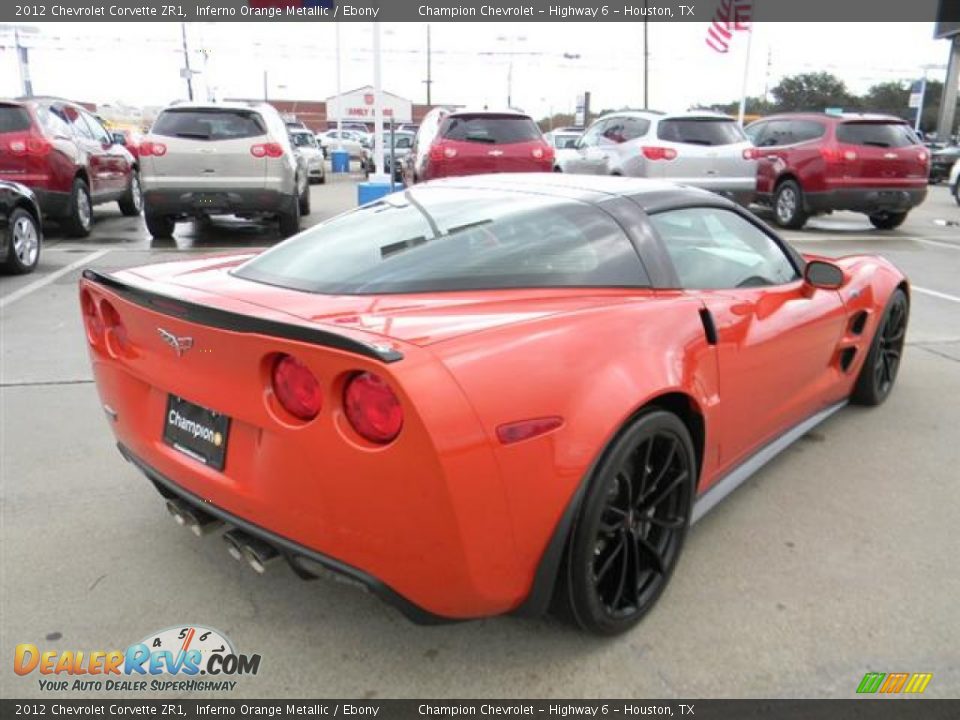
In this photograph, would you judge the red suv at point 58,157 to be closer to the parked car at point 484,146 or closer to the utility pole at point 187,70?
the parked car at point 484,146

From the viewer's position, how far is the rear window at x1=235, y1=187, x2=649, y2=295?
2.41 m

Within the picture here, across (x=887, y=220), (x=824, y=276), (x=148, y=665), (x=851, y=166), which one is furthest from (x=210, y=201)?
(x=887, y=220)

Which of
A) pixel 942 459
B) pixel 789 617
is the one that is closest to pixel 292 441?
pixel 789 617

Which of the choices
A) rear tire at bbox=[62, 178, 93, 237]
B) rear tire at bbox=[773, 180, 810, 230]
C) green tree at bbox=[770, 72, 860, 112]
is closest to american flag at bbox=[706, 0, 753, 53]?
rear tire at bbox=[773, 180, 810, 230]

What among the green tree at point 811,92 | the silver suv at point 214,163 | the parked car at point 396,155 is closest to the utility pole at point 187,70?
the parked car at point 396,155

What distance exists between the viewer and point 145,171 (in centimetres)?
914

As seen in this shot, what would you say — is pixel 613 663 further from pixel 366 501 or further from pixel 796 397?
pixel 796 397

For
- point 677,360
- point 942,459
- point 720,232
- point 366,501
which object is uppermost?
point 720,232

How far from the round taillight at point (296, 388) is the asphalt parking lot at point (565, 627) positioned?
0.81 m

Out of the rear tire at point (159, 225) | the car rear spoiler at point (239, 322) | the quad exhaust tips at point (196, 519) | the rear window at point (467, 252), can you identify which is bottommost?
the rear tire at point (159, 225)

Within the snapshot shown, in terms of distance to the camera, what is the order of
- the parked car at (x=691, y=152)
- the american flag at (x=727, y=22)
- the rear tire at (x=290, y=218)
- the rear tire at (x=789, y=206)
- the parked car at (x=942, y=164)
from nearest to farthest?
the rear tire at (x=290, y=218), the parked car at (x=691, y=152), the rear tire at (x=789, y=206), the american flag at (x=727, y=22), the parked car at (x=942, y=164)

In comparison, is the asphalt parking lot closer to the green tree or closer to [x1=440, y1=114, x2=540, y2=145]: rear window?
[x1=440, y1=114, x2=540, y2=145]: rear window

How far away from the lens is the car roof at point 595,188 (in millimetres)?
2855

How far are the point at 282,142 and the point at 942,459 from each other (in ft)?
26.1
